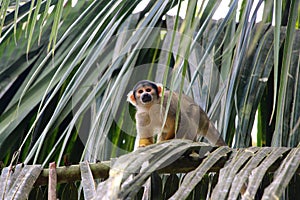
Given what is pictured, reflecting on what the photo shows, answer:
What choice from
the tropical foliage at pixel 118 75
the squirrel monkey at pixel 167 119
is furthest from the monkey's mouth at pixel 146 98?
the tropical foliage at pixel 118 75

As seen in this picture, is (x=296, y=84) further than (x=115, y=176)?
Yes

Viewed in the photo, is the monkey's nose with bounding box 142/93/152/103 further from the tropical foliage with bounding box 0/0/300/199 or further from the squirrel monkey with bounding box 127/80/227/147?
the tropical foliage with bounding box 0/0/300/199

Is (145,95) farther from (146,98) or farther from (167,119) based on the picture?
(167,119)

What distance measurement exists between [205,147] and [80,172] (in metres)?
0.38

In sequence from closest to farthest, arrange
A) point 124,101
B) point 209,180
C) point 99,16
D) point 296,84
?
point 209,180, point 296,84, point 99,16, point 124,101

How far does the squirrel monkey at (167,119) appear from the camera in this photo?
11.2 feet

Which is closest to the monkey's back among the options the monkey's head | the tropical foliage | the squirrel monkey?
the squirrel monkey

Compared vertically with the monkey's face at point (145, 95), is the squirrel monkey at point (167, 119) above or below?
below

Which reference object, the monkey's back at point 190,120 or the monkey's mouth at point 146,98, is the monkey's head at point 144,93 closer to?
the monkey's mouth at point 146,98

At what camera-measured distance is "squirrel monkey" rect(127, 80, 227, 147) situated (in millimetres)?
3407

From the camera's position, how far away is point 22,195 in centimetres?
171

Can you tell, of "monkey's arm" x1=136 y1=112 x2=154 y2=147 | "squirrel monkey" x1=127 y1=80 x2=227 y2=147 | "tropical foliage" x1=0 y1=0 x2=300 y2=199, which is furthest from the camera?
"squirrel monkey" x1=127 y1=80 x2=227 y2=147

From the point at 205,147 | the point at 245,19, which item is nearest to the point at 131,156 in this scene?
the point at 205,147

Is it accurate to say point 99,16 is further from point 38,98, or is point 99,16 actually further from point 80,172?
point 80,172
